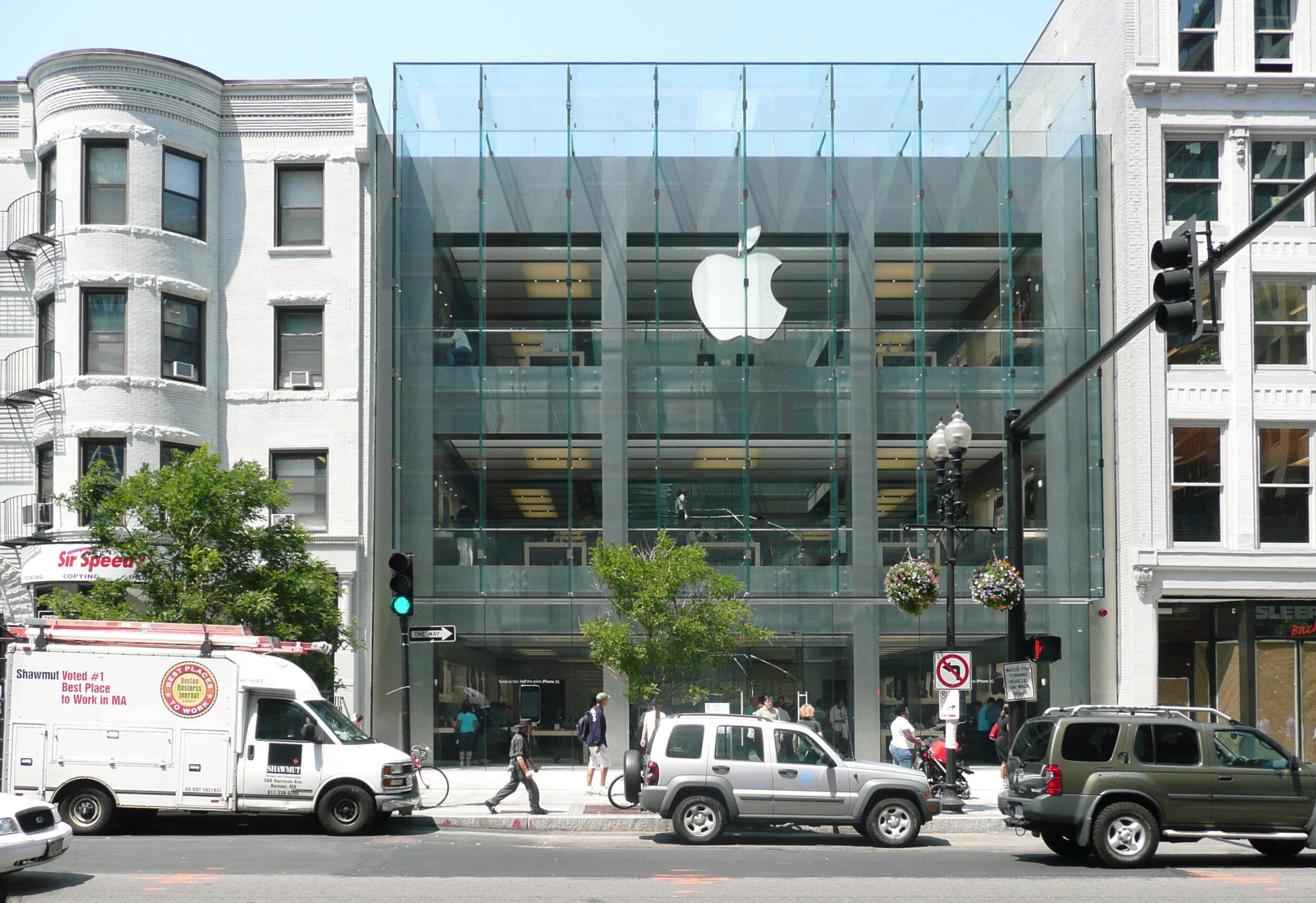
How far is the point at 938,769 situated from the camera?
2144 centimetres

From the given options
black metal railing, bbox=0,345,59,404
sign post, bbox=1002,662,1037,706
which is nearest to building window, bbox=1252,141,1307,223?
sign post, bbox=1002,662,1037,706

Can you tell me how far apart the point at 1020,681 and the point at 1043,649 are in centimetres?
71

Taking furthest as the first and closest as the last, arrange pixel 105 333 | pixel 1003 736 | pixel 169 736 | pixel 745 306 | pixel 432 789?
pixel 745 306 → pixel 105 333 → pixel 1003 736 → pixel 432 789 → pixel 169 736

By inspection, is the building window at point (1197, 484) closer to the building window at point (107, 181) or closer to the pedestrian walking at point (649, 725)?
the pedestrian walking at point (649, 725)

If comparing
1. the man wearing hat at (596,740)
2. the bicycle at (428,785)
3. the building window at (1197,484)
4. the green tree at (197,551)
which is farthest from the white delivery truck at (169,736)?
the building window at (1197,484)

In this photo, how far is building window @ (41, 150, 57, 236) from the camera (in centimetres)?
2697

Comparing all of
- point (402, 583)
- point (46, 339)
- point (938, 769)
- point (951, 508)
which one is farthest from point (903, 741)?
point (46, 339)

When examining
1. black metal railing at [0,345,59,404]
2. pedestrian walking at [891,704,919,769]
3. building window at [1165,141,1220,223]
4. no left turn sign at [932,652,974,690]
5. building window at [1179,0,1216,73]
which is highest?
building window at [1179,0,1216,73]

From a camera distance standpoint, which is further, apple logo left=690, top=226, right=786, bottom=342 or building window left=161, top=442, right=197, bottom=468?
apple logo left=690, top=226, right=786, bottom=342

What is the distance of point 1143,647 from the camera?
26969 mm

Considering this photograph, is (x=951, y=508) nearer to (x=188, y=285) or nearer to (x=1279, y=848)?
(x=1279, y=848)

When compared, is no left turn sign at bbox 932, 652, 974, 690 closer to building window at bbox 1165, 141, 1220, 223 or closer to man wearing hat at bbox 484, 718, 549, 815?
man wearing hat at bbox 484, 718, 549, 815

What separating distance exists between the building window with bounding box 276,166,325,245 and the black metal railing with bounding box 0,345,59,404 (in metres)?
5.50

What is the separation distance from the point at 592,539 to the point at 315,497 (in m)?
6.00
